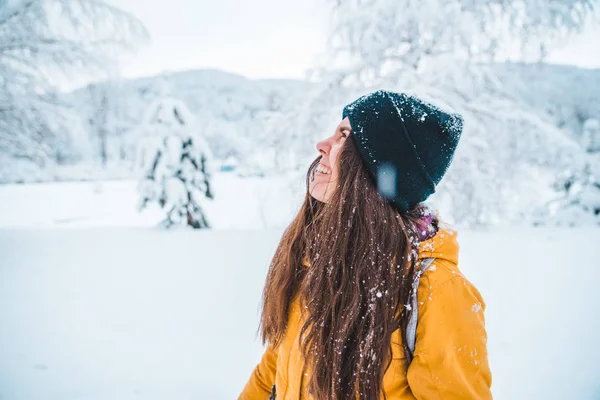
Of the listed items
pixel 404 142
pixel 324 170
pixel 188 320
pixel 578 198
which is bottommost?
pixel 188 320

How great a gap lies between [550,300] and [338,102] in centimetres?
476

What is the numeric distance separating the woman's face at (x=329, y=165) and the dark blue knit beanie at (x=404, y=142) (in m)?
0.08

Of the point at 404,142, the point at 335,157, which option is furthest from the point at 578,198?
the point at 335,157

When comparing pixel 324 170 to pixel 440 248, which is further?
pixel 324 170

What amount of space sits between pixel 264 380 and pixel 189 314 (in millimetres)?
2529

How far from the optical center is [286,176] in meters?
7.08

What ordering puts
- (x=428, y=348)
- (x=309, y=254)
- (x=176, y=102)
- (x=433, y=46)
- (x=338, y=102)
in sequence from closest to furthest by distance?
(x=428, y=348)
(x=309, y=254)
(x=433, y=46)
(x=338, y=102)
(x=176, y=102)

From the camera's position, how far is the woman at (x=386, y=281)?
33.4 inches

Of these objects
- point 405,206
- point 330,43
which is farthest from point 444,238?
point 330,43

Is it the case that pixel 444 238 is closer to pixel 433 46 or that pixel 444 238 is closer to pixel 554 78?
pixel 433 46

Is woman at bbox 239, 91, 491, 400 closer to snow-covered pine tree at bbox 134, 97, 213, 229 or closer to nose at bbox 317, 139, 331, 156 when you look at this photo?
nose at bbox 317, 139, 331, 156

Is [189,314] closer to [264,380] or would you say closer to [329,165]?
[264,380]

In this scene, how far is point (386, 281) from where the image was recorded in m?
0.99

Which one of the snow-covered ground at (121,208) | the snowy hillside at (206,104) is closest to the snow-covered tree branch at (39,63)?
the snowy hillside at (206,104)
